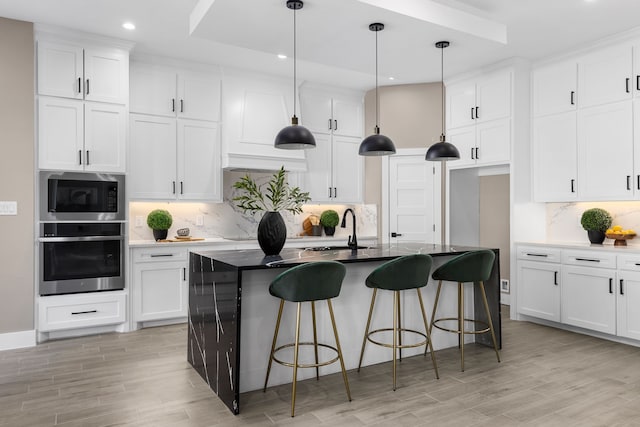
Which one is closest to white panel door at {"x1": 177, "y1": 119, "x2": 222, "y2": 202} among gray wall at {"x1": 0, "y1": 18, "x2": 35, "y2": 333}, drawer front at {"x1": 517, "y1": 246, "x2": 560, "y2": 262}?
gray wall at {"x1": 0, "y1": 18, "x2": 35, "y2": 333}

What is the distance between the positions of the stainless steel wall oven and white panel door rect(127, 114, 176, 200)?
0.61 meters

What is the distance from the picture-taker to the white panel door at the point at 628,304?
4.01 metres

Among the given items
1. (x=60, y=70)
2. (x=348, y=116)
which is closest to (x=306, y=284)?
(x=60, y=70)

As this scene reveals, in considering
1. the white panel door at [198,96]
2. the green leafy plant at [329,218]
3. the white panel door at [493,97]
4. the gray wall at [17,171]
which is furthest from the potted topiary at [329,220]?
the gray wall at [17,171]

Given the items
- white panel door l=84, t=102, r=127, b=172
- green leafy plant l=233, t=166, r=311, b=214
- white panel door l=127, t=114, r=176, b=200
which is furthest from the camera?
white panel door l=127, t=114, r=176, b=200

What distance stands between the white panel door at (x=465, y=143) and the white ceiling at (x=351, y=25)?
0.89 meters

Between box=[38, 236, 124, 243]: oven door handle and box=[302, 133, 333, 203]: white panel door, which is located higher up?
box=[302, 133, 333, 203]: white panel door

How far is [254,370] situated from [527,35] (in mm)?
3974

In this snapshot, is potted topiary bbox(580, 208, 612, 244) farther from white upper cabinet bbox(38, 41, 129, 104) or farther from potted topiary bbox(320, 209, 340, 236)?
white upper cabinet bbox(38, 41, 129, 104)

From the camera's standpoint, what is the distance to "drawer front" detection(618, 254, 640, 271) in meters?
4.01

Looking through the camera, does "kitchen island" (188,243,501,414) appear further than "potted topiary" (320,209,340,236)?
No

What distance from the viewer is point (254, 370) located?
3080mm

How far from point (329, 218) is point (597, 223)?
10.2 ft

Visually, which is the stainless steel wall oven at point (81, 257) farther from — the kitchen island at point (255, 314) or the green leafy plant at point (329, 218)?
the green leafy plant at point (329, 218)
